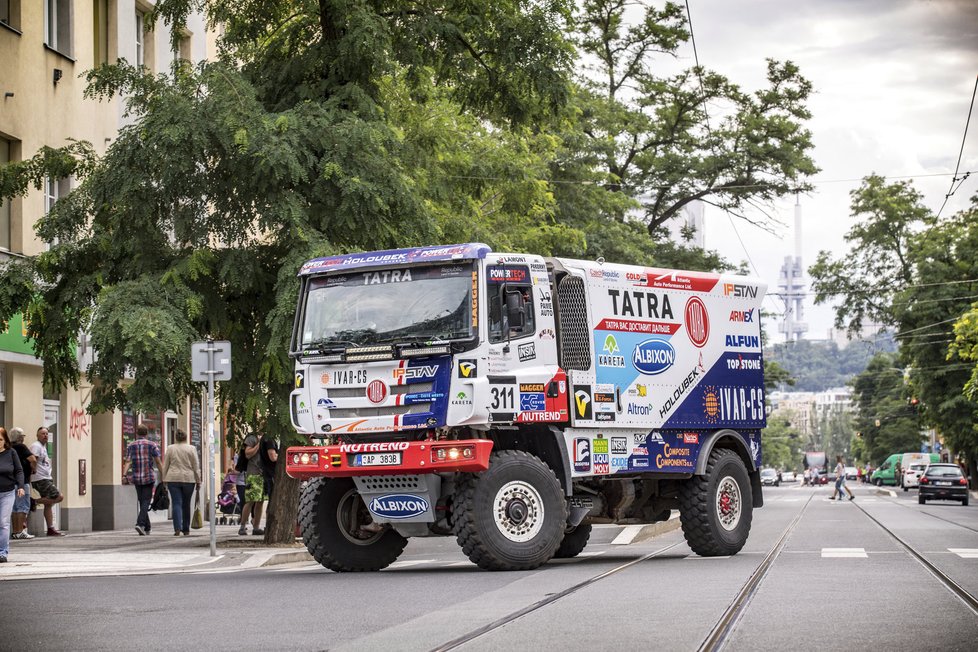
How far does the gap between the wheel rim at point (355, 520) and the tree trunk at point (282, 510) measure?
18.2 ft

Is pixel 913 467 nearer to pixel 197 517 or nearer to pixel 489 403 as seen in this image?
pixel 197 517

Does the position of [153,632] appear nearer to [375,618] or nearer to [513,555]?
[375,618]

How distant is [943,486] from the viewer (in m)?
52.4

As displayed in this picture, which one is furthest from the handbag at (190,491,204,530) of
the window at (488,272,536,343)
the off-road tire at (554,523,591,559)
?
the window at (488,272,536,343)

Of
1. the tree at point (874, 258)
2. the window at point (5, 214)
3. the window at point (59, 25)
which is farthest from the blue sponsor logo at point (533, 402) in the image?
the tree at point (874, 258)

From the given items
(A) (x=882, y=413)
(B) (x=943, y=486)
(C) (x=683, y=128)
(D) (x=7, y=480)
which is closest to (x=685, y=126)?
(C) (x=683, y=128)

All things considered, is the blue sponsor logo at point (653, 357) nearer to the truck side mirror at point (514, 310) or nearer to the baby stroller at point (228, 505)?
the truck side mirror at point (514, 310)

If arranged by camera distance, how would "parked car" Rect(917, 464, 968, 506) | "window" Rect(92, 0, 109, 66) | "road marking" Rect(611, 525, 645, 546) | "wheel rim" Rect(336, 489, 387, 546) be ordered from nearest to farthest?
"wheel rim" Rect(336, 489, 387, 546)
"road marking" Rect(611, 525, 645, 546)
"window" Rect(92, 0, 109, 66)
"parked car" Rect(917, 464, 968, 506)

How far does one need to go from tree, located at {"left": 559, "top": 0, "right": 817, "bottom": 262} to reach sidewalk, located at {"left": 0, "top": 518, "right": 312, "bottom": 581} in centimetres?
2278

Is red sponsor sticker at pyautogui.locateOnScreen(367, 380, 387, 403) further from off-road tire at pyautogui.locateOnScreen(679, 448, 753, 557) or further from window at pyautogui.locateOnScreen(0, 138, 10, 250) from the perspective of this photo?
window at pyautogui.locateOnScreen(0, 138, 10, 250)

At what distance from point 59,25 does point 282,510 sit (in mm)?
11189

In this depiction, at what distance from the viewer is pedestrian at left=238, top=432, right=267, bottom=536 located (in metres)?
24.1

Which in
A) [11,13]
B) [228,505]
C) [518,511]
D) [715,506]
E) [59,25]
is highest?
[59,25]

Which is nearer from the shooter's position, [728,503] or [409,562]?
[728,503]
